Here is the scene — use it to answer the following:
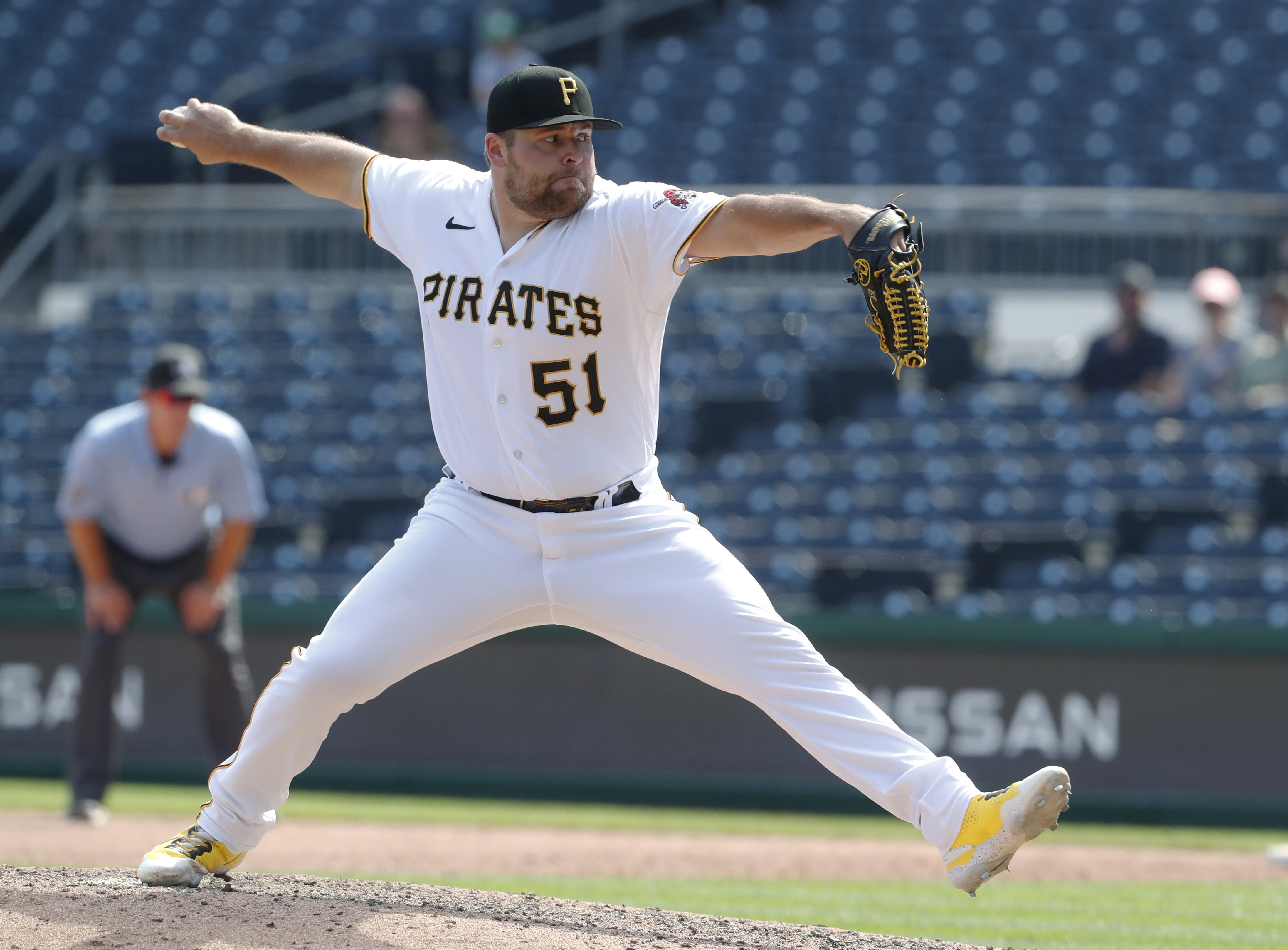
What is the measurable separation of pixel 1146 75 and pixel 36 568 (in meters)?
9.72

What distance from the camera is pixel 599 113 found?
14.2 m

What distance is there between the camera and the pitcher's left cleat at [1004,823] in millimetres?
3711

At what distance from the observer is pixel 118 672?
25.4ft

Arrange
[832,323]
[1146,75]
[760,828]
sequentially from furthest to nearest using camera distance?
[1146,75] < [832,323] < [760,828]

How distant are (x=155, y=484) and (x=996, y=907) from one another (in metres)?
4.12

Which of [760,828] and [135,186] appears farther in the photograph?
[135,186]

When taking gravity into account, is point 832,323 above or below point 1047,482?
above

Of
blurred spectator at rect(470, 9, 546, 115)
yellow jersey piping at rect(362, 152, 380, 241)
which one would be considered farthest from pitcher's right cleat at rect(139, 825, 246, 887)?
blurred spectator at rect(470, 9, 546, 115)

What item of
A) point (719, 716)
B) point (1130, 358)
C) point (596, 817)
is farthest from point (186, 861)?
point (1130, 358)

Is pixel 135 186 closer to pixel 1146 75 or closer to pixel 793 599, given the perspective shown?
pixel 793 599

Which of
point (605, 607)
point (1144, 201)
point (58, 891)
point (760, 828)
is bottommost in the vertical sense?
point (760, 828)

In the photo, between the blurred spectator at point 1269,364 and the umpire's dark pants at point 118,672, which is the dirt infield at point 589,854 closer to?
the umpire's dark pants at point 118,672

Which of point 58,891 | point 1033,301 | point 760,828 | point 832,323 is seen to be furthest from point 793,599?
point 58,891

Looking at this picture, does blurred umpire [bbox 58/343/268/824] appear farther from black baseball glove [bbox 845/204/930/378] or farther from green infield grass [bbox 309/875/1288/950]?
black baseball glove [bbox 845/204/930/378]
